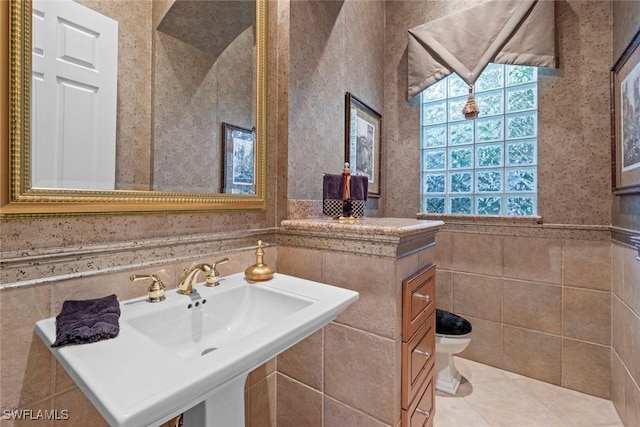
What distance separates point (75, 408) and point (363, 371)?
0.90m

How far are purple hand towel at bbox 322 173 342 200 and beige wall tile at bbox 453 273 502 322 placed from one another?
1.33 m

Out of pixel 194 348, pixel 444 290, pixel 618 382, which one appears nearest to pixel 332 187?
pixel 194 348

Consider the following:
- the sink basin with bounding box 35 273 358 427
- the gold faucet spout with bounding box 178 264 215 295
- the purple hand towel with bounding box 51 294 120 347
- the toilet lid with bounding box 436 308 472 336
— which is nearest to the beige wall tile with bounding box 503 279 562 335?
the toilet lid with bounding box 436 308 472 336

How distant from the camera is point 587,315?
5.76 feet

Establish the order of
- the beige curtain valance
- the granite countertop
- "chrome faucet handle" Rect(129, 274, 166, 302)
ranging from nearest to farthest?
"chrome faucet handle" Rect(129, 274, 166, 302) < the granite countertop < the beige curtain valance

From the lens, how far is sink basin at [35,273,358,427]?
1.43ft

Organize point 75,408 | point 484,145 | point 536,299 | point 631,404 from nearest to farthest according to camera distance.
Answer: point 75,408 → point 631,404 → point 536,299 → point 484,145

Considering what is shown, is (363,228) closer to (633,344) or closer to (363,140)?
(363,140)

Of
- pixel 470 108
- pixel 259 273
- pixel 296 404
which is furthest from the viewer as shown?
pixel 470 108

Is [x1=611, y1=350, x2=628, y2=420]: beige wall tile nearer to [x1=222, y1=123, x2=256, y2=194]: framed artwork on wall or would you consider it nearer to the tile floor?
the tile floor

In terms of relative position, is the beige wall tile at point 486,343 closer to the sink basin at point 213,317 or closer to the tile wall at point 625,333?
the tile wall at point 625,333

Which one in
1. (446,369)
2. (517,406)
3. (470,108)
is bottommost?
(517,406)

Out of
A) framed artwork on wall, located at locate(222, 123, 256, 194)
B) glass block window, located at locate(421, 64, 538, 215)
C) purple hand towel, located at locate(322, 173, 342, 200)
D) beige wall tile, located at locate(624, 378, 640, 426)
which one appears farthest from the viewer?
glass block window, located at locate(421, 64, 538, 215)

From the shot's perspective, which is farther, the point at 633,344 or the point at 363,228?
the point at 633,344
